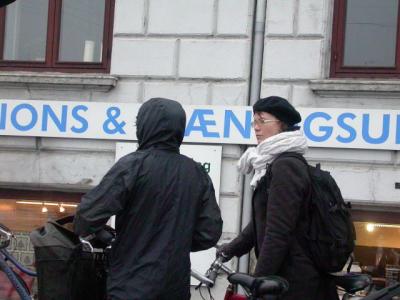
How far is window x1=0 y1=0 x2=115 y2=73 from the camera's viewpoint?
897 cm

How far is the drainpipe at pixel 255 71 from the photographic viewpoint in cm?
820

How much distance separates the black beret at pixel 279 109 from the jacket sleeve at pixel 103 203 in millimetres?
965

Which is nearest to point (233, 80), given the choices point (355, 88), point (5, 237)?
point (355, 88)

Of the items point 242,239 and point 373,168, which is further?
point 373,168

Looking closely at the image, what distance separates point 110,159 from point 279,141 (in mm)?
4503

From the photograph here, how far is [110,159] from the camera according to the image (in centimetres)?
856

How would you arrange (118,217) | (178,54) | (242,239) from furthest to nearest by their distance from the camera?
(178,54) → (242,239) → (118,217)

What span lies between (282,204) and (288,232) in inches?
5.7

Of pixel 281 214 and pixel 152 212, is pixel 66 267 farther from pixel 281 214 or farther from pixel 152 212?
pixel 281 214

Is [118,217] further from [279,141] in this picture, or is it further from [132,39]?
[132,39]

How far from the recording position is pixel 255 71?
27.1ft

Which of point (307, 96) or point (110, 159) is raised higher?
point (307, 96)

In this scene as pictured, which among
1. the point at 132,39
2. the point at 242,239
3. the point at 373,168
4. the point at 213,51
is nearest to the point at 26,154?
the point at 132,39

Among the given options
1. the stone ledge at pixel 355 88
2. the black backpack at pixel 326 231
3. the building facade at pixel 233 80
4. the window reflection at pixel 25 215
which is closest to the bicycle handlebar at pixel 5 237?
the black backpack at pixel 326 231
